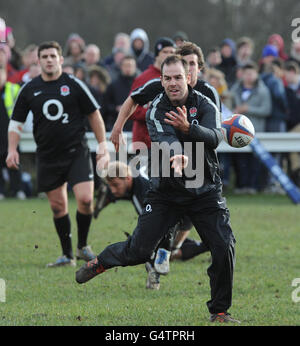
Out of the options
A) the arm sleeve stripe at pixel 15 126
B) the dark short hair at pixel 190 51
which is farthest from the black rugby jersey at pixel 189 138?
the arm sleeve stripe at pixel 15 126

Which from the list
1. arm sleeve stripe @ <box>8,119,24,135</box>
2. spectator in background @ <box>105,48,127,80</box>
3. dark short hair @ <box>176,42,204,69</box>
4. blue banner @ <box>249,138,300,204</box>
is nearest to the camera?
dark short hair @ <box>176,42,204,69</box>

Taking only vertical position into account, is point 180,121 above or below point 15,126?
above

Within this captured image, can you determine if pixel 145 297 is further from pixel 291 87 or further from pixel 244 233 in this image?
pixel 291 87

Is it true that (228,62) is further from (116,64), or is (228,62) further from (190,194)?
(190,194)

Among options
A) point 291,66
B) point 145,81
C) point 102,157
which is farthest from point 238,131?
point 291,66

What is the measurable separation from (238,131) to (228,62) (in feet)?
35.6

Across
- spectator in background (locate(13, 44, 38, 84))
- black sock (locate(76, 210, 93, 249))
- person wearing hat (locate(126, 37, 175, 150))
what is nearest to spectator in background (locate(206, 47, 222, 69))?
spectator in background (locate(13, 44, 38, 84))

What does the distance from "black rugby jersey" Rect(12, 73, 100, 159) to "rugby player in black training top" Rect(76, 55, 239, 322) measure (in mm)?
2833

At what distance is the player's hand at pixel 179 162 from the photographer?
5.81 meters

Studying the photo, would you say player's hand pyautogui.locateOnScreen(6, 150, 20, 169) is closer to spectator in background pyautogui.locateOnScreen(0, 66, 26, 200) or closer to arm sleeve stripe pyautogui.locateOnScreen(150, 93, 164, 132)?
arm sleeve stripe pyautogui.locateOnScreen(150, 93, 164, 132)

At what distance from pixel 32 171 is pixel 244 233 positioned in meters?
6.57

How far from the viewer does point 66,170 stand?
9180mm

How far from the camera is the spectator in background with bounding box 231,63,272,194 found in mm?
15578
